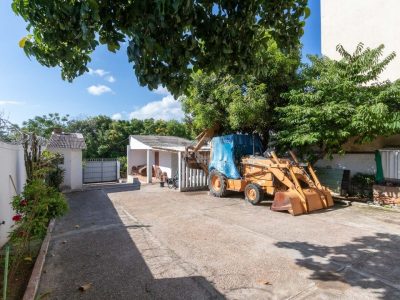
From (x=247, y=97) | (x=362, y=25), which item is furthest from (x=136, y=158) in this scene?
(x=362, y=25)

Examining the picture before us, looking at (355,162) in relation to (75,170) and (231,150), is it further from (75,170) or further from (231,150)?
(75,170)

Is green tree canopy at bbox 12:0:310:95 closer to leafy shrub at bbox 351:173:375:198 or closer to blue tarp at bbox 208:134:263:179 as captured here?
blue tarp at bbox 208:134:263:179

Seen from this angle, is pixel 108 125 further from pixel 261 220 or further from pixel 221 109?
pixel 261 220

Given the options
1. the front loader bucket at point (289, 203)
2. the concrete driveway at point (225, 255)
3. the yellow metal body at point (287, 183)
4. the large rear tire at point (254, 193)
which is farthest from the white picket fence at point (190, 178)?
the front loader bucket at point (289, 203)

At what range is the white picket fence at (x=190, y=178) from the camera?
41.6 ft

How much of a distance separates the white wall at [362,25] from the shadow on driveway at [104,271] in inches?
463

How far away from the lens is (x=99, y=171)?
766 inches

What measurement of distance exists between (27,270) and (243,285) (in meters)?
3.50

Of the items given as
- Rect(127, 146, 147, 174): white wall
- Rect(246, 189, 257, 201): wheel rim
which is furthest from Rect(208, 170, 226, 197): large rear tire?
Rect(127, 146, 147, 174): white wall

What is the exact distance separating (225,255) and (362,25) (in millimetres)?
12496

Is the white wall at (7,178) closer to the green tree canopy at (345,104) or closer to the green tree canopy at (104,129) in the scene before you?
the green tree canopy at (345,104)

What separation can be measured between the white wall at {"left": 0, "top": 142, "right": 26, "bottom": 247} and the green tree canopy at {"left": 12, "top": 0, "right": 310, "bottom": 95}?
3080 millimetres

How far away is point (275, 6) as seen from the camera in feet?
10.4

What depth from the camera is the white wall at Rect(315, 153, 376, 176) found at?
990 cm
